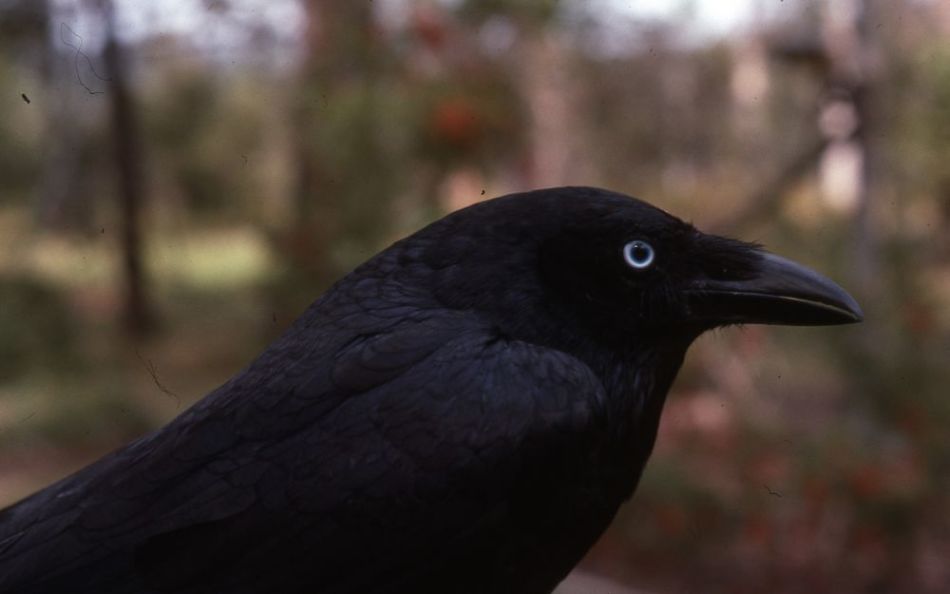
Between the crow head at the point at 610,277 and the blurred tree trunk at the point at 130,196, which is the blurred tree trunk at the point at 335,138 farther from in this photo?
the crow head at the point at 610,277

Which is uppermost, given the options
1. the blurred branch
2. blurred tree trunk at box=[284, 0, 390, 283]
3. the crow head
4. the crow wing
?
blurred tree trunk at box=[284, 0, 390, 283]

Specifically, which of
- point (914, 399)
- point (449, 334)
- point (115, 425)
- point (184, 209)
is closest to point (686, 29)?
point (914, 399)

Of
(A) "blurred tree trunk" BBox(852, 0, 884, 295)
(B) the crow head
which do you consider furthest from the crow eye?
(A) "blurred tree trunk" BBox(852, 0, 884, 295)

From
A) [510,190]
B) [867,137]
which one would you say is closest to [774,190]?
[867,137]

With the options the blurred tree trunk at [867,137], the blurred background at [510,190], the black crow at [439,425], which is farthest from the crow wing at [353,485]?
the blurred tree trunk at [867,137]

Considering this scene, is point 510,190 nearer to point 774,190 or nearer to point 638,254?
point 774,190

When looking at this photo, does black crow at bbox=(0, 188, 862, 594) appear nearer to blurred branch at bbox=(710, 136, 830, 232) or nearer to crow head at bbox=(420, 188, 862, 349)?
crow head at bbox=(420, 188, 862, 349)
